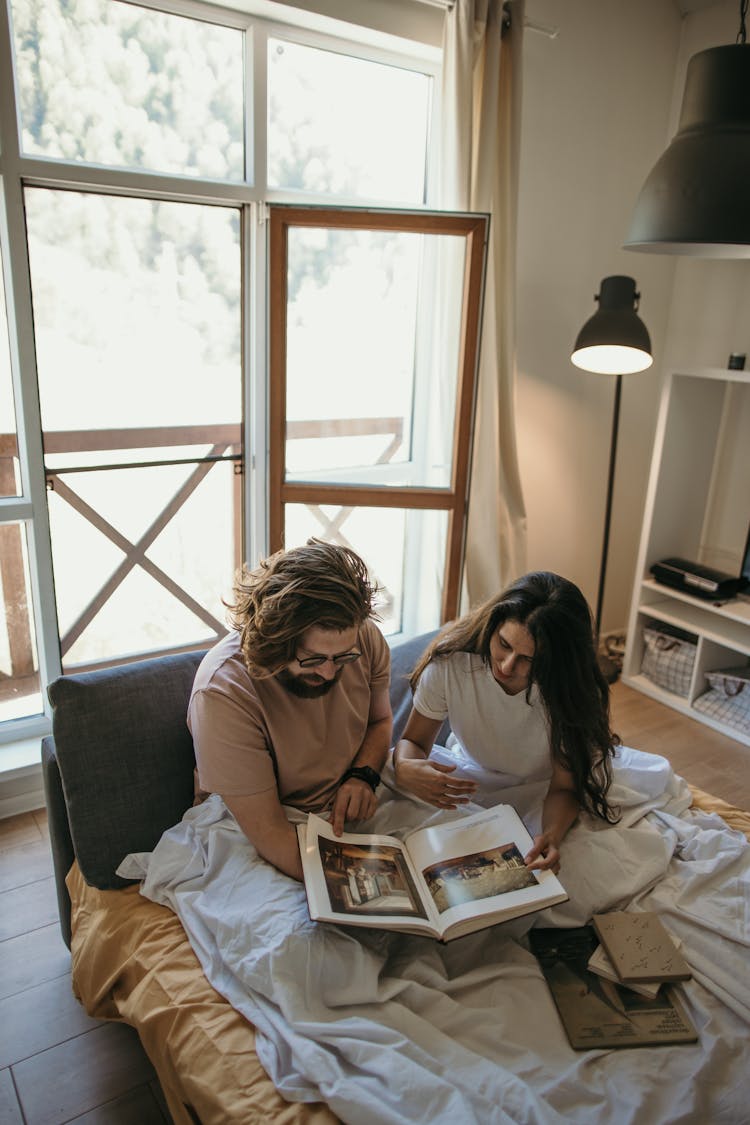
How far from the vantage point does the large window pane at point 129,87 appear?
221 centimetres

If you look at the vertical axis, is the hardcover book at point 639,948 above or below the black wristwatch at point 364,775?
below

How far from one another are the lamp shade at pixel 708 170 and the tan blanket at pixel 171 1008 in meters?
1.39

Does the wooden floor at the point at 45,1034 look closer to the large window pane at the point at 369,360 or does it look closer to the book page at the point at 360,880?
the book page at the point at 360,880

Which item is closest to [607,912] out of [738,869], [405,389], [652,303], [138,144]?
[738,869]

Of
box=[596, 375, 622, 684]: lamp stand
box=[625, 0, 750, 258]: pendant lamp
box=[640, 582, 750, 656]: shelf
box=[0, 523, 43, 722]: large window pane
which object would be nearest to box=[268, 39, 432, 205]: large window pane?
box=[596, 375, 622, 684]: lamp stand

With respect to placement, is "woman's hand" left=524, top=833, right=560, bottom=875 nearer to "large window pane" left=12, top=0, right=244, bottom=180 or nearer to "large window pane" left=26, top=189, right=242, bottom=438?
"large window pane" left=26, top=189, right=242, bottom=438

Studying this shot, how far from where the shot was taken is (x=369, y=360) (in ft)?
8.92

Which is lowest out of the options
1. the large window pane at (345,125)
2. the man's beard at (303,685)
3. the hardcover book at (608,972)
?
the hardcover book at (608,972)

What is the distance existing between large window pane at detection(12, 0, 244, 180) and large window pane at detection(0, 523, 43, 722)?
1.10 m

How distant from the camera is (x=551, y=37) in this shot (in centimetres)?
279

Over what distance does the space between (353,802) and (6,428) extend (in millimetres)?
1538

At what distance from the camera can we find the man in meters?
1.47

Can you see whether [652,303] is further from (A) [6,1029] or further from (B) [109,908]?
(A) [6,1029]

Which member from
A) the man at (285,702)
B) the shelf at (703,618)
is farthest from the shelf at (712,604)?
the man at (285,702)
